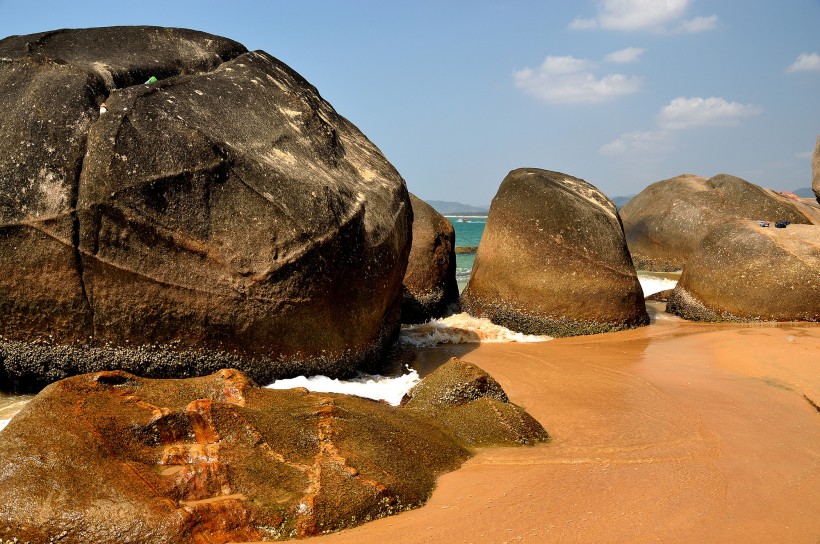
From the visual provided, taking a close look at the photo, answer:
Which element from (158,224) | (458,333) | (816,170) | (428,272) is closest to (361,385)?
(158,224)

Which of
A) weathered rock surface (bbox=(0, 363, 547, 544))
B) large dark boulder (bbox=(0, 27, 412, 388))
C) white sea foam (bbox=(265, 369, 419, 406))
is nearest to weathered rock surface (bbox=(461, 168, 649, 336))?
white sea foam (bbox=(265, 369, 419, 406))

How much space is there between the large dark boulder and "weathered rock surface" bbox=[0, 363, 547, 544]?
1065 millimetres

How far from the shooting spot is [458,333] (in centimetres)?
864

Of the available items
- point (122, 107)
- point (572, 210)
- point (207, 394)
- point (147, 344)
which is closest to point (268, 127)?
point (122, 107)

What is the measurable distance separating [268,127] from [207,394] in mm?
2541

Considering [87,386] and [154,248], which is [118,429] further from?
[154,248]

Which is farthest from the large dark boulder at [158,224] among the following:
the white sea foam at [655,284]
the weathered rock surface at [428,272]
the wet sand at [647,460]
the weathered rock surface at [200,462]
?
the white sea foam at [655,284]

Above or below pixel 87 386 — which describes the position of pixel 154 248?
above

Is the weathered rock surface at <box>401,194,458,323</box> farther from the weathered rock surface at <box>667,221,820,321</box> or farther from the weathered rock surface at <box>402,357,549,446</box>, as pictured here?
the weathered rock surface at <box>402,357,549,446</box>

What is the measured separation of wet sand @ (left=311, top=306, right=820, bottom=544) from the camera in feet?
10.5

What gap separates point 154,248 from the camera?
4918mm

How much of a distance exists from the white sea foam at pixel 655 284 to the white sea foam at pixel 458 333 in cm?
535

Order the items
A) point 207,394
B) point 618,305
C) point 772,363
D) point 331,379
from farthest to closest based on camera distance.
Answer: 1. point 618,305
2. point 772,363
3. point 331,379
4. point 207,394

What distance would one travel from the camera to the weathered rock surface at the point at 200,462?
284cm
